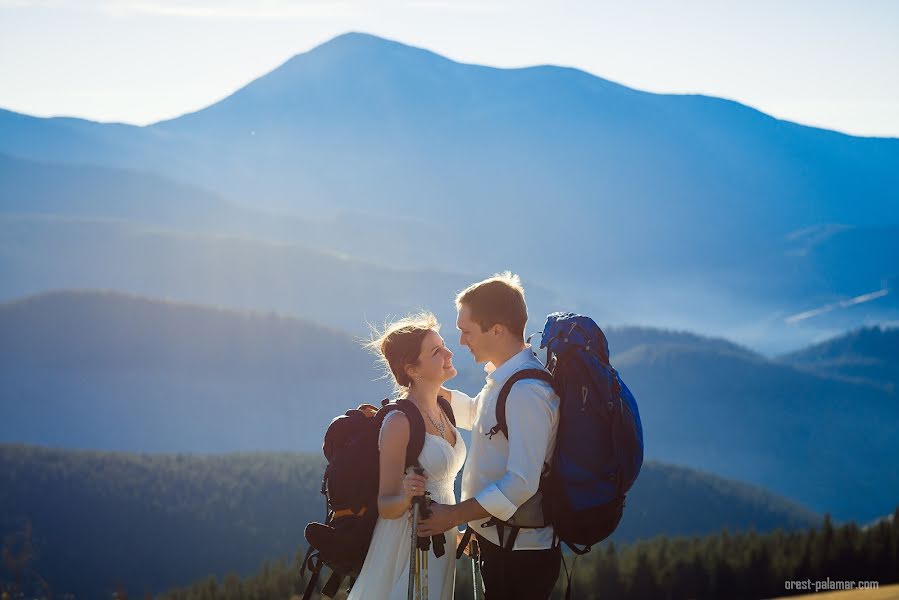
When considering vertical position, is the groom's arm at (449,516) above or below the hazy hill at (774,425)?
above

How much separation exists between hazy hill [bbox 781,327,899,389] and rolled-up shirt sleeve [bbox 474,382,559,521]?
12189 cm

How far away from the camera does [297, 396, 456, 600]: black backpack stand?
3.90 m

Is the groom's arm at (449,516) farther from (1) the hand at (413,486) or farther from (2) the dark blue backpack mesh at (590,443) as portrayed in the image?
(2) the dark blue backpack mesh at (590,443)

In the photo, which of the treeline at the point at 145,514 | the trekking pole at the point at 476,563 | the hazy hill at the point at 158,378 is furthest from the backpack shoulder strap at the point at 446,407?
the hazy hill at the point at 158,378

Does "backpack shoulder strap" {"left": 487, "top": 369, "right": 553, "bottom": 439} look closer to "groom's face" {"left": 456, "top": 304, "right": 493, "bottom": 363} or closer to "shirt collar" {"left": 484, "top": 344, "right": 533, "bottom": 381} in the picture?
"shirt collar" {"left": 484, "top": 344, "right": 533, "bottom": 381}

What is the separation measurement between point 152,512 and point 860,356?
11289cm

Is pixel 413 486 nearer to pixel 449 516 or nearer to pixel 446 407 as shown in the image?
pixel 449 516

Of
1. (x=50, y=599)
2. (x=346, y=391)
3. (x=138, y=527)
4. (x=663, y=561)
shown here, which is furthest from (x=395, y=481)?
(x=346, y=391)

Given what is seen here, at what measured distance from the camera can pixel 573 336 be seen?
3852 millimetres

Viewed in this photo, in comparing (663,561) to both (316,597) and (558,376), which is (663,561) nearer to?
(316,597)

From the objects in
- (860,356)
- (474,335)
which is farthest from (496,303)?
(860,356)

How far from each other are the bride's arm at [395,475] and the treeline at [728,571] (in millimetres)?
6941

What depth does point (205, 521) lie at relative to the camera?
121ft

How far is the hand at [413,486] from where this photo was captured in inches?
153
